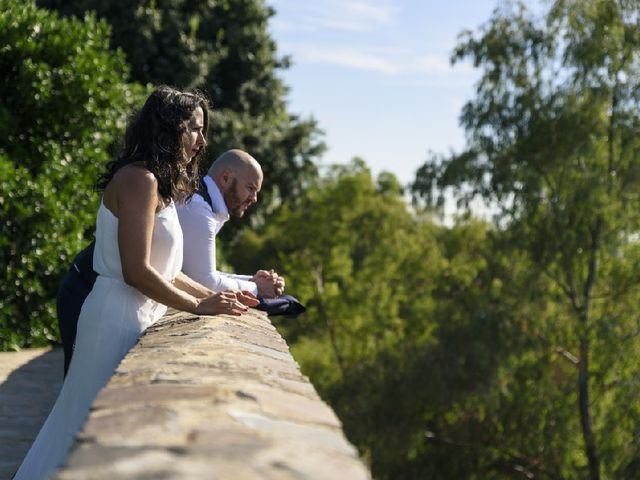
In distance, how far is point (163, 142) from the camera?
185 inches

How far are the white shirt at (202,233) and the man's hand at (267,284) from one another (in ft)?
1.69

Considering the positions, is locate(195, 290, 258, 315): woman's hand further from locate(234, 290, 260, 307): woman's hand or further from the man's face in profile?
the man's face in profile

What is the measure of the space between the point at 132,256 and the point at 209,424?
1.83 meters

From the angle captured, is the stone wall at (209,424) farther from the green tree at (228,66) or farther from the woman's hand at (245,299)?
the green tree at (228,66)

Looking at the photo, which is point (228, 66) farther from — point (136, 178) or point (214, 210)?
point (136, 178)

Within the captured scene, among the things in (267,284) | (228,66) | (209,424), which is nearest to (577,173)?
(228,66)

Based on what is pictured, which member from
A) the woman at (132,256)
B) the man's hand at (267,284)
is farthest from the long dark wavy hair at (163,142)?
the man's hand at (267,284)

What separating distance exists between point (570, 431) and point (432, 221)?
13975 millimetres

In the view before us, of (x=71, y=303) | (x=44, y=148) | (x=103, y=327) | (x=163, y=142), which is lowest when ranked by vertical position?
(x=103, y=327)

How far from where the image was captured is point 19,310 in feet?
40.2

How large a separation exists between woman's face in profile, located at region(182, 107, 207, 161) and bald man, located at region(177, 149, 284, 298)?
60 centimetres

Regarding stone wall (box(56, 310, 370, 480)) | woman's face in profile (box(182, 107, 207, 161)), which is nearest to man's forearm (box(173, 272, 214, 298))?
woman's face in profile (box(182, 107, 207, 161))

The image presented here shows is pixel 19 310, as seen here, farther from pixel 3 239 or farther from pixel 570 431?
pixel 570 431

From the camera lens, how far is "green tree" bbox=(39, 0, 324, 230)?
80.3 feet
